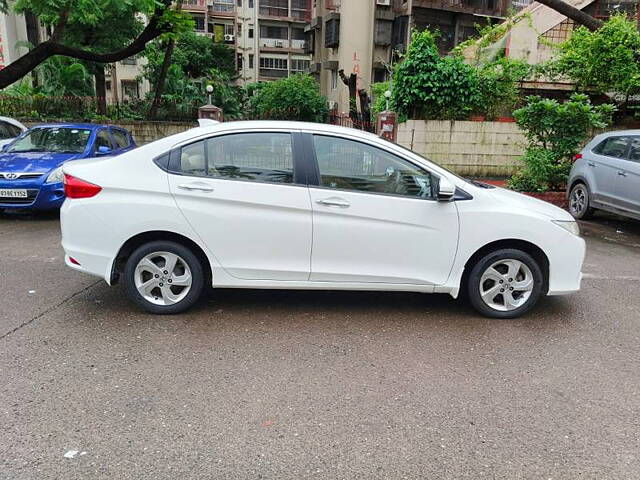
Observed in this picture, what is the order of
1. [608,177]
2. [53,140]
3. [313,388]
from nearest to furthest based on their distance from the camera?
[313,388] < [608,177] < [53,140]

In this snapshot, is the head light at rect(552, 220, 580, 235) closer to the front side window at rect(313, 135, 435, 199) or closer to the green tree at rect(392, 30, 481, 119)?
the front side window at rect(313, 135, 435, 199)

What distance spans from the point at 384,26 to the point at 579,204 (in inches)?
906

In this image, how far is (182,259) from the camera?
4.41 meters

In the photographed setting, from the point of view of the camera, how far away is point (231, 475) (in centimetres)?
256

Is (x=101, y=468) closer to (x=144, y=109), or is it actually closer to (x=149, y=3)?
(x=149, y=3)

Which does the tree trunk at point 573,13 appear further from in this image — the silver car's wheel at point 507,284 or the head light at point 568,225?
the silver car's wheel at point 507,284

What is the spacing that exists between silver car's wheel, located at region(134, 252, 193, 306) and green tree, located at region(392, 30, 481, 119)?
9.49 m

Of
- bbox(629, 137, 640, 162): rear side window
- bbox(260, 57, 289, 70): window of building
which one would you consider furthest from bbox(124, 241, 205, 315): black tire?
bbox(260, 57, 289, 70): window of building

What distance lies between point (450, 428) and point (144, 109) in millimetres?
19360

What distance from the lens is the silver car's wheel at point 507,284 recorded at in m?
4.56

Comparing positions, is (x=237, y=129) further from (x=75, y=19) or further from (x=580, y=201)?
(x=75, y=19)

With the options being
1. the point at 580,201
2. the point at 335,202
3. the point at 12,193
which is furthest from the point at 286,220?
the point at 580,201

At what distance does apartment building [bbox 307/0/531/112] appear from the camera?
92.4 ft

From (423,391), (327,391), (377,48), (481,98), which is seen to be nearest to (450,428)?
(423,391)
